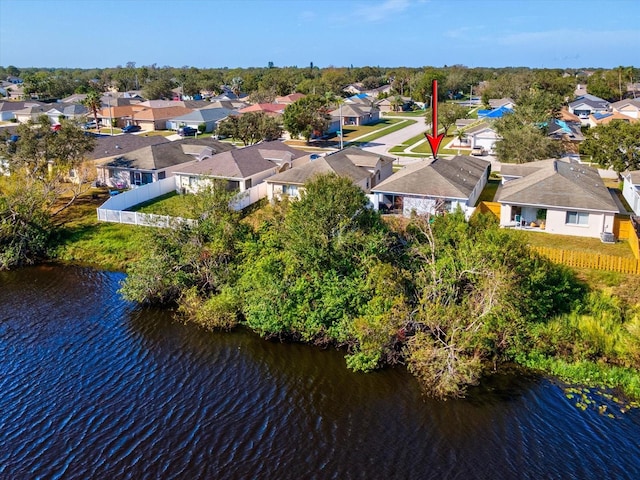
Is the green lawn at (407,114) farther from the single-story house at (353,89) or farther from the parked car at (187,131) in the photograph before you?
the parked car at (187,131)

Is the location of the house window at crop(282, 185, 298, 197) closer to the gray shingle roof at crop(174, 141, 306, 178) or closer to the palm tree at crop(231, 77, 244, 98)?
the gray shingle roof at crop(174, 141, 306, 178)

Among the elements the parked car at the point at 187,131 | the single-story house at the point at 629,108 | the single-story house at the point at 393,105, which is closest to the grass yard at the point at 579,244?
the parked car at the point at 187,131

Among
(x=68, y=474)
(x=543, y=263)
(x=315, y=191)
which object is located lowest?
(x=68, y=474)

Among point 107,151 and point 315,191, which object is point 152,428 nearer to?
point 315,191

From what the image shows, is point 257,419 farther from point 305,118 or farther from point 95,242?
point 305,118

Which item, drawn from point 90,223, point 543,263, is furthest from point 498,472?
point 90,223

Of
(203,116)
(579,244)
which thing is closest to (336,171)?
(579,244)

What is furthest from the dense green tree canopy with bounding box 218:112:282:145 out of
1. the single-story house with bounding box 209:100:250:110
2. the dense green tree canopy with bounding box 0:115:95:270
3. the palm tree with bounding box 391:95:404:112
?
the palm tree with bounding box 391:95:404:112
